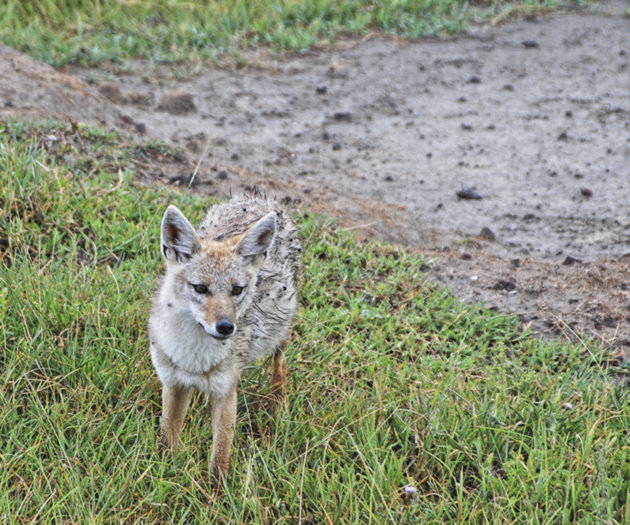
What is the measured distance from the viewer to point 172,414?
367 centimetres

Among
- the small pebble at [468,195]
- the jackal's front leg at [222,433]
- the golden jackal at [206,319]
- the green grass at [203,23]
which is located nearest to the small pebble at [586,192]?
the small pebble at [468,195]

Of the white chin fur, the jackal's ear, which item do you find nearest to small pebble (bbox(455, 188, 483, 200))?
the jackal's ear

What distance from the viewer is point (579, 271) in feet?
17.4

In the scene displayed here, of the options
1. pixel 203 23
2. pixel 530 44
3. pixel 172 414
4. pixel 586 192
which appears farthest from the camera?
pixel 203 23

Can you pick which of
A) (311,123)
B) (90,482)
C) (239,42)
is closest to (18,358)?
(90,482)

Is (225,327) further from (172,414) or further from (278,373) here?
(278,373)

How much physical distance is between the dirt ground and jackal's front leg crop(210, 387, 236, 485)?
2.16m

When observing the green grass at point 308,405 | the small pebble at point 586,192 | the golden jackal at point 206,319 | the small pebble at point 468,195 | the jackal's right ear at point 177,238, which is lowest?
the small pebble at point 586,192

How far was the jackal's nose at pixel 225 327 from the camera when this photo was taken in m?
3.24

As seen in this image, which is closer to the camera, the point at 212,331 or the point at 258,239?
the point at 212,331

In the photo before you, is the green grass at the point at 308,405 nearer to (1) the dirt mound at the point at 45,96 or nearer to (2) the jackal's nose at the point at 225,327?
(2) the jackal's nose at the point at 225,327

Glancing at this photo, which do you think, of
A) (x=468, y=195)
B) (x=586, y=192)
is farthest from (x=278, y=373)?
(x=586, y=192)

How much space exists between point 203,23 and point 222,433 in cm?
749

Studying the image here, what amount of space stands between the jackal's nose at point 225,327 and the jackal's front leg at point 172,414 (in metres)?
0.55
